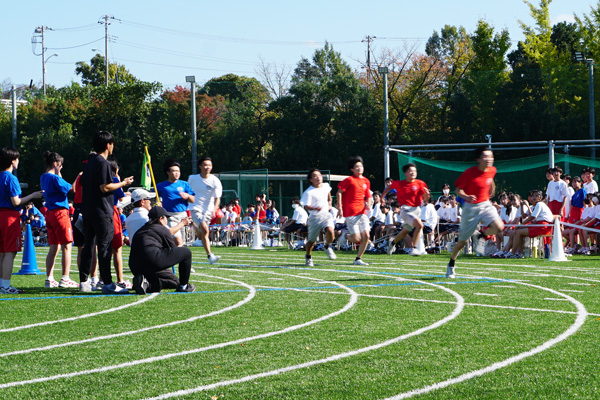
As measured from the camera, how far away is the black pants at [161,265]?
987 cm

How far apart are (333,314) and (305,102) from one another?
40.8 m

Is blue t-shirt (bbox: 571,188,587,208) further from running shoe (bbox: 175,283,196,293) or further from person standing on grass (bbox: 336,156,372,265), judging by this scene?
running shoe (bbox: 175,283,196,293)

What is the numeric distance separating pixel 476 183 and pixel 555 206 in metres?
7.64

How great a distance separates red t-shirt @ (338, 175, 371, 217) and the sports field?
365cm

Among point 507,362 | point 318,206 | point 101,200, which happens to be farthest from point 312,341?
point 318,206

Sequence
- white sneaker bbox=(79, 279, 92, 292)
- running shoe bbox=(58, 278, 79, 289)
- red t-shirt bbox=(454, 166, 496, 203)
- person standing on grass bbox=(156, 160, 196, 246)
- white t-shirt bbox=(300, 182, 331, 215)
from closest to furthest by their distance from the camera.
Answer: white sneaker bbox=(79, 279, 92, 292), running shoe bbox=(58, 278, 79, 289), red t-shirt bbox=(454, 166, 496, 203), person standing on grass bbox=(156, 160, 196, 246), white t-shirt bbox=(300, 182, 331, 215)

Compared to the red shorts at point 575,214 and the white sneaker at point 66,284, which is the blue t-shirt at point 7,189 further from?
the red shorts at point 575,214

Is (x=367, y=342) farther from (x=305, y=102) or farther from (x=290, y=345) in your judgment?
(x=305, y=102)

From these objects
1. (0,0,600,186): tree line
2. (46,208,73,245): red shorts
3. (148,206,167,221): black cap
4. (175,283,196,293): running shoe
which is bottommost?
(175,283,196,293): running shoe

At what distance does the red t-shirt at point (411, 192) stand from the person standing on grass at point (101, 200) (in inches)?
277

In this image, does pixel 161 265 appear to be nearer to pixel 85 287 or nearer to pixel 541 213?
pixel 85 287

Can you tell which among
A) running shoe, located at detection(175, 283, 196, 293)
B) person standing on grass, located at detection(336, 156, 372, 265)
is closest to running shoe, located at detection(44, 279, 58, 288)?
running shoe, located at detection(175, 283, 196, 293)

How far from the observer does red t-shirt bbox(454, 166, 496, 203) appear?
468 inches

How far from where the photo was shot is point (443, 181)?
82.9 ft
